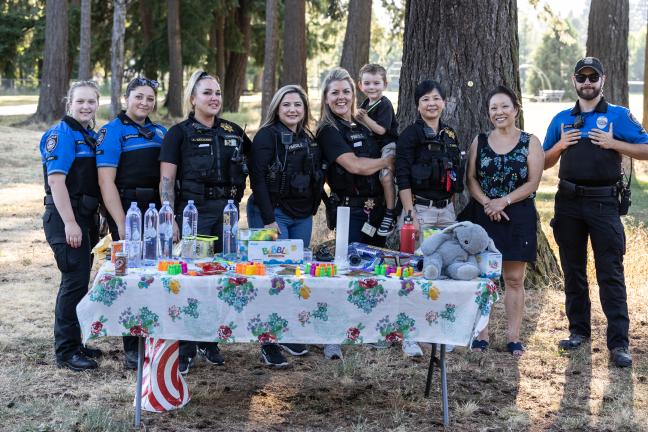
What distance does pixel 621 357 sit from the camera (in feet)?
20.1

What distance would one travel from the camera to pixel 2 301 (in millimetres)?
7953

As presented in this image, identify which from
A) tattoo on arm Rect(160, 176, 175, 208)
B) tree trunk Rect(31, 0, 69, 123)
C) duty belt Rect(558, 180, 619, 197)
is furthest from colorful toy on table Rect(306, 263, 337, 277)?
tree trunk Rect(31, 0, 69, 123)

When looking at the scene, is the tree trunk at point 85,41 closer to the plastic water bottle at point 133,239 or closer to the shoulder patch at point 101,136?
the shoulder patch at point 101,136

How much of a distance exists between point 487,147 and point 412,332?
1.74 m

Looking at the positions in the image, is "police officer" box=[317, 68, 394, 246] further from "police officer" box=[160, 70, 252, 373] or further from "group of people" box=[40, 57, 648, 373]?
"police officer" box=[160, 70, 252, 373]

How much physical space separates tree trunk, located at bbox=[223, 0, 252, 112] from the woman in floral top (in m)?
27.3

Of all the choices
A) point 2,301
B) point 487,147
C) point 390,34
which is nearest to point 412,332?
point 487,147

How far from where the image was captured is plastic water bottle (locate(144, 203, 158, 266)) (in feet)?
16.3

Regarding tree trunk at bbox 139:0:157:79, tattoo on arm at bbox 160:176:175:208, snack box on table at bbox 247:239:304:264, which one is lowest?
snack box on table at bbox 247:239:304:264

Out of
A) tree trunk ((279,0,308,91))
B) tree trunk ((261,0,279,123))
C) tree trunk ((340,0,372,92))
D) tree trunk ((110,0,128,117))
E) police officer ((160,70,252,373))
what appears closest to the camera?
police officer ((160,70,252,373))

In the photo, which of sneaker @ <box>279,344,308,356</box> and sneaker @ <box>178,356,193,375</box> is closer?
sneaker @ <box>178,356,193,375</box>

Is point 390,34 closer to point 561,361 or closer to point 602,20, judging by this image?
point 602,20

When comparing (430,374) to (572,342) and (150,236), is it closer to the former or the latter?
(572,342)

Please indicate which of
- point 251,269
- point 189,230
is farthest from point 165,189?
point 251,269
